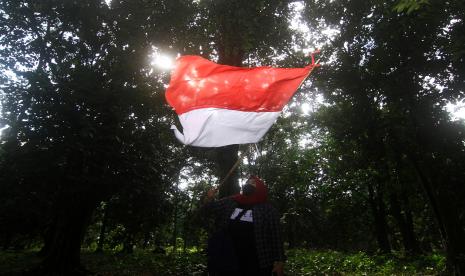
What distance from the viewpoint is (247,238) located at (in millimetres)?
4461

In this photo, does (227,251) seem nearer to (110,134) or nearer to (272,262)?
(272,262)

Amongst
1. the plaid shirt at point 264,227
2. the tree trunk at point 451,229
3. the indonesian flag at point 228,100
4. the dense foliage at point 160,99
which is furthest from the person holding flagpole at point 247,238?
the tree trunk at point 451,229

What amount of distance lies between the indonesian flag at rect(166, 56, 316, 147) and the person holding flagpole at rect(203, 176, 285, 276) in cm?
137

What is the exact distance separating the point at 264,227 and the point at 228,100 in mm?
2683

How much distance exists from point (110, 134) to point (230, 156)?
3.95 meters

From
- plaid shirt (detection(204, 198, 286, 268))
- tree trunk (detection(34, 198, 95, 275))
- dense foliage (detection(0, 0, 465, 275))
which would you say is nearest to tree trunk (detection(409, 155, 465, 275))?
dense foliage (detection(0, 0, 465, 275))

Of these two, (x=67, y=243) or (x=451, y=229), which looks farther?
(x=67, y=243)

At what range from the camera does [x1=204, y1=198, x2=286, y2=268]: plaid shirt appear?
4.33 m

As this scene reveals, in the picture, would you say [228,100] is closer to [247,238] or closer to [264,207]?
[264,207]

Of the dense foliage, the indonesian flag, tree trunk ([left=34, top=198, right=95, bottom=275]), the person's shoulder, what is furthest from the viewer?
tree trunk ([left=34, top=198, right=95, bottom=275])

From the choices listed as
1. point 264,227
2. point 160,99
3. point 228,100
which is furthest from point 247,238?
point 160,99

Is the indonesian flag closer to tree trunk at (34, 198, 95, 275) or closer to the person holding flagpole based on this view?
the person holding flagpole

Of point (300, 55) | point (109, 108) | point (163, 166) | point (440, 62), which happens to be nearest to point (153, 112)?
point (163, 166)

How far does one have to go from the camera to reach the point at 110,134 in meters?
10.9
